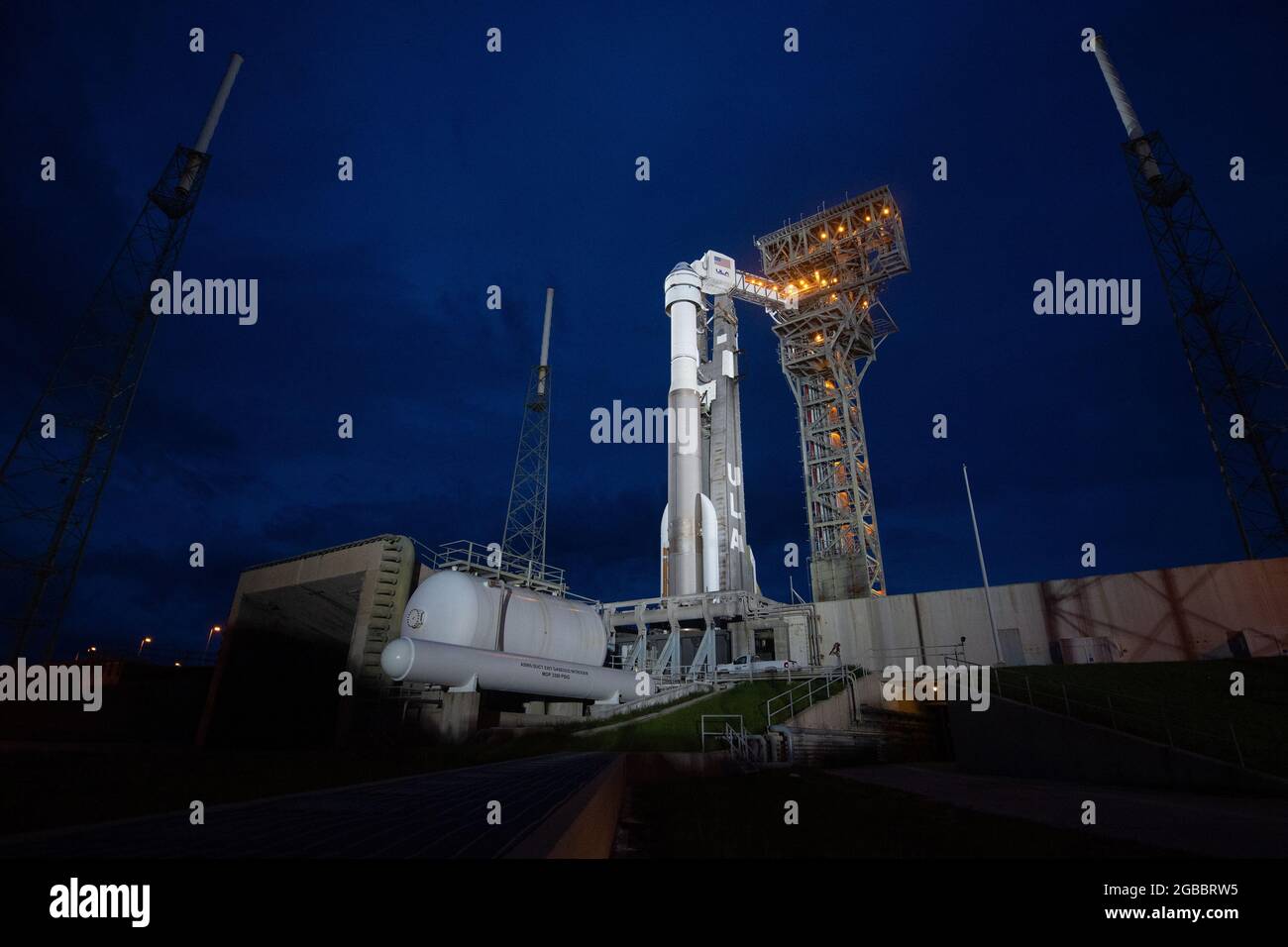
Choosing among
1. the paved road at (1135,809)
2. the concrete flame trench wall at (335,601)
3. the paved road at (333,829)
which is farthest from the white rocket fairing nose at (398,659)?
the paved road at (1135,809)

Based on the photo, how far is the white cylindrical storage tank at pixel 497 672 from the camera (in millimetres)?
19281

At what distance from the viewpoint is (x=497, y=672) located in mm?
21719

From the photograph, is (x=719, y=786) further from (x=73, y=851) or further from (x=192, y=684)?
(x=192, y=684)

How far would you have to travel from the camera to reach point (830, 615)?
131 ft

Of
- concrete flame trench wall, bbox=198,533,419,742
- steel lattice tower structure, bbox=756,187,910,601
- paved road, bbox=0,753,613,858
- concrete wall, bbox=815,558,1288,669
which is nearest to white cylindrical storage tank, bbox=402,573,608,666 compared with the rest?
concrete flame trench wall, bbox=198,533,419,742

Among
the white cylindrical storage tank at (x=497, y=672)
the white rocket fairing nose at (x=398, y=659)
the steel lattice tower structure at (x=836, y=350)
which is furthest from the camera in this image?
the steel lattice tower structure at (x=836, y=350)

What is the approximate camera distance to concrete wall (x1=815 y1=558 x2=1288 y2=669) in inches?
1128

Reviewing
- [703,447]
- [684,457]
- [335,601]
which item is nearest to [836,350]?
[703,447]

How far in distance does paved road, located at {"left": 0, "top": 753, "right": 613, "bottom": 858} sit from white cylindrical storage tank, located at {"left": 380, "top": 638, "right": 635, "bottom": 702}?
1395cm

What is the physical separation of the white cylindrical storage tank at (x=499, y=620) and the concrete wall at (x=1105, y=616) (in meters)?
19.9

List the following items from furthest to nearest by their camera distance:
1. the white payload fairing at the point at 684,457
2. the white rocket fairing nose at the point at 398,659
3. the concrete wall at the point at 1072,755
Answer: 1. the white payload fairing at the point at 684,457
2. the white rocket fairing nose at the point at 398,659
3. the concrete wall at the point at 1072,755

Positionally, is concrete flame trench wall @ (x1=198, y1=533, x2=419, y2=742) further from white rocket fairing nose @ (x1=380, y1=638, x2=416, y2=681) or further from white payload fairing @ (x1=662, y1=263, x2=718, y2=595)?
white payload fairing @ (x1=662, y1=263, x2=718, y2=595)

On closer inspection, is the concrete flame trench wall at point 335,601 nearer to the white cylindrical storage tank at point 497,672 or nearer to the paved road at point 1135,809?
the white cylindrical storage tank at point 497,672
